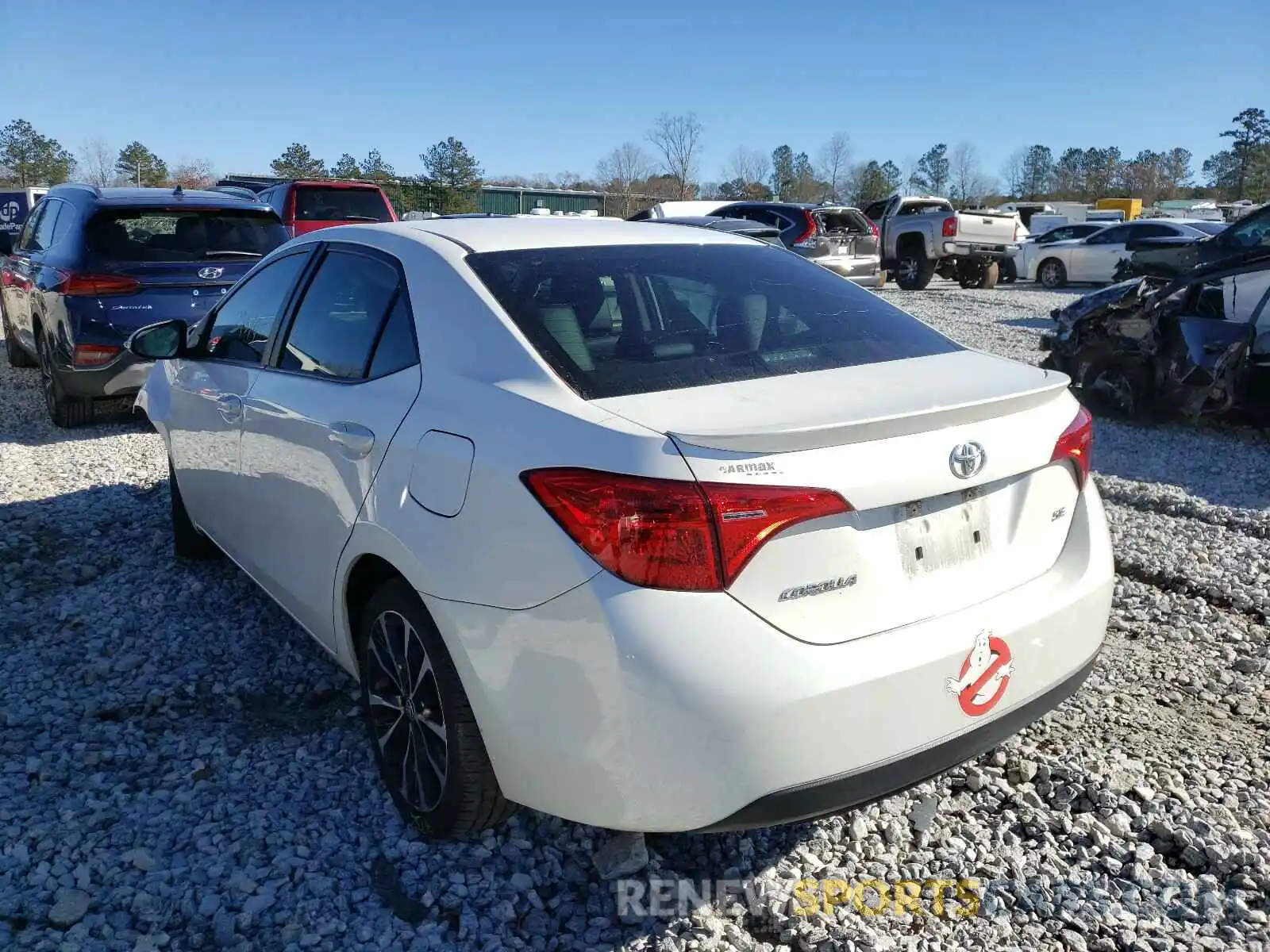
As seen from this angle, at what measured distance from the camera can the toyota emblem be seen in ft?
7.20

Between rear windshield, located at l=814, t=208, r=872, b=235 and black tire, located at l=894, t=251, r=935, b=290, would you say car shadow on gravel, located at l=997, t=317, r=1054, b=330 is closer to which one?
rear windshield, located at l=814, t=208, r=872, b=235

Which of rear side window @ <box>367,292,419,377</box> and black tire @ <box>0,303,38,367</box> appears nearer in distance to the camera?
rear side window @ <box>367,292,419,377</box>

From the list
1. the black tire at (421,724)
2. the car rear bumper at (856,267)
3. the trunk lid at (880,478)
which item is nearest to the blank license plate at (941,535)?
the trunk lid at (880,478)

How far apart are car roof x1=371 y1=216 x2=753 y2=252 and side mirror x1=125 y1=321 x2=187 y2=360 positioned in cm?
114

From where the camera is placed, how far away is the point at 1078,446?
2572 mm

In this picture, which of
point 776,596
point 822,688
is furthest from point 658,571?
point 822,688

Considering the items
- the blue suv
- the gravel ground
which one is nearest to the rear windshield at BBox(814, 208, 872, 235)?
the blue suv

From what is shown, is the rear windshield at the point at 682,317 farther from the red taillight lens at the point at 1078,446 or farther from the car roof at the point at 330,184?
the car roof at the point at 330,184

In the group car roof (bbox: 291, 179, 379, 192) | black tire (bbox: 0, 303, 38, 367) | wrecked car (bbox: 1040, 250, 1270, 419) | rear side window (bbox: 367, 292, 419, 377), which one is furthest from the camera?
car roof (bbox: 291, 179, 379, 192)

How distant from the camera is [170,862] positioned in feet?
8.61

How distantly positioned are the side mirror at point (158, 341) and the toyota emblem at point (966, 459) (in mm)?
3182

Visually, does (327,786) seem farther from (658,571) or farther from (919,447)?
(919,447)

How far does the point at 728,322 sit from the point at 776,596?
1.00m

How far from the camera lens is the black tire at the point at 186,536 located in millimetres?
4621
